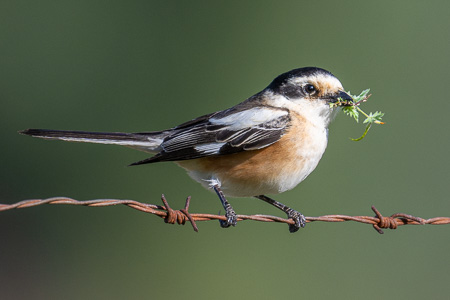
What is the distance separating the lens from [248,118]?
17.2 feet

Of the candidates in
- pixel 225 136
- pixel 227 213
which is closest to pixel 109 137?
pixel 225 136

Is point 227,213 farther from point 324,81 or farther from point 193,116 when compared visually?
point 193,116

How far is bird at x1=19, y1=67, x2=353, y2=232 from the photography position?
16.1 feet

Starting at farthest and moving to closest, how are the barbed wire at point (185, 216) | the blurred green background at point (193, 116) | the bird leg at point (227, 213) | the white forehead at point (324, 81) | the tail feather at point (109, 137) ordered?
the blurred green background at point (193, 116) → the white forehead at point (324, 81) → the bird leg at point (227, 213) → the tail feather at point (109, 137) → the barbed wire at point (185, 216)

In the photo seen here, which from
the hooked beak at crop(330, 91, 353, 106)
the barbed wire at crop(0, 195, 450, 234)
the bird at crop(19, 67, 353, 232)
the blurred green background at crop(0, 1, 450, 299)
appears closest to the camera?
the barbed wire at crop(0, 195, 450, 234)

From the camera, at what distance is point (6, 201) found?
9.19 metres

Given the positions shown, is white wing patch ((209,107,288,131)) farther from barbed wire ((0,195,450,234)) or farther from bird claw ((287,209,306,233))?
Result: barbed wire ((0,195,450,234))

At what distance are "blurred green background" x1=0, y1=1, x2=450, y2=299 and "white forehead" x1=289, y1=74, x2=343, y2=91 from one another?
9.31 ft

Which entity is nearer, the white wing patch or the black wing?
the black wing

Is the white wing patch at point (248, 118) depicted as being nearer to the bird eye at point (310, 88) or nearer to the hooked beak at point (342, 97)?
the bird eye at point (310, 88)

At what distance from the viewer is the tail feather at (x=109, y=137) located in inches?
183

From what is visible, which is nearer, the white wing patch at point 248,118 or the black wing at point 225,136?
the black wing at point 225,136

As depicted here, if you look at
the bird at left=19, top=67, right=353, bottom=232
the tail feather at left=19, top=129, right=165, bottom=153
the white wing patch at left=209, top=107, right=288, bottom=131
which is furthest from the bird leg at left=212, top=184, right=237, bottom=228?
the tail feather at left=19, top=129, right=165, bottom=153

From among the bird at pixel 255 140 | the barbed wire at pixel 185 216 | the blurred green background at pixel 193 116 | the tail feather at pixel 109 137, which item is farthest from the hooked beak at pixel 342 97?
the blurred green background at pixel 193 116
